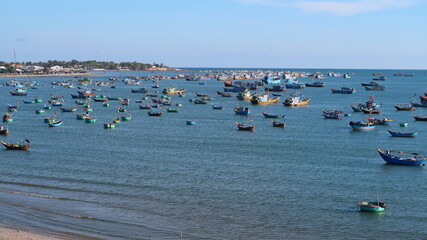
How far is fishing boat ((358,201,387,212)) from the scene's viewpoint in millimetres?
37375

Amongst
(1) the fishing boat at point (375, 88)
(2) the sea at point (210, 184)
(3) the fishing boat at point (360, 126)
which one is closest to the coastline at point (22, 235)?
(2) the sea at point (210, 184)

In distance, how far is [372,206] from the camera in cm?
3734

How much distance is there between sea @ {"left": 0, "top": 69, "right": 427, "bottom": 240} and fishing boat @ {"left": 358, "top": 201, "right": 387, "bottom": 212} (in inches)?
16.7

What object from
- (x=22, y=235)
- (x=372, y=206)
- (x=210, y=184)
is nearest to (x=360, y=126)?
(x=210, y=184)

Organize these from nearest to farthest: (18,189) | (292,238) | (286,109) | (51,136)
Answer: (292,238) → (18,189) → (51,136) → (286,109)

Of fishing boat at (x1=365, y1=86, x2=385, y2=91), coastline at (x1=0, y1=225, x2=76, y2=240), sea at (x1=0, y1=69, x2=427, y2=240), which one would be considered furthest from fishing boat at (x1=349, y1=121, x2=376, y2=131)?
fishing boat at (x1=365, y1=86, x2=385, y2=91)

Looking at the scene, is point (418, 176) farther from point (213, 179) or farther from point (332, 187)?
point (213, 179)

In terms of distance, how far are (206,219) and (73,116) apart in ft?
211

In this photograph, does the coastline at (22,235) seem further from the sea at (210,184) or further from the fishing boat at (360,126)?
the fishing boat at (360,126)

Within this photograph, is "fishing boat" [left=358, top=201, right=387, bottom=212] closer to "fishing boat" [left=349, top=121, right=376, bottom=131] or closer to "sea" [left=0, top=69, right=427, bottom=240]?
"sea" [left=0, top=69, right=427, bottom=240]

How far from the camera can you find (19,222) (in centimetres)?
3534

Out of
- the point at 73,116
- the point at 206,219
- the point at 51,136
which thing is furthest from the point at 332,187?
the point at 73,116

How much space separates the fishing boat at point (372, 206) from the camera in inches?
1471

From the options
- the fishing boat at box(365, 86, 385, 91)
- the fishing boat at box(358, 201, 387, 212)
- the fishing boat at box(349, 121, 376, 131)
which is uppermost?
the fishing boat at box(365, 86, 385, 91)
